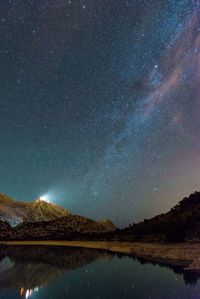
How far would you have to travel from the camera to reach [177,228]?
85438 millimetres

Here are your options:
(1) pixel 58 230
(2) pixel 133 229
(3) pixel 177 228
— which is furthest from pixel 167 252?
(1) pixel 58 230

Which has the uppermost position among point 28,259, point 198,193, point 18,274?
point 198,193

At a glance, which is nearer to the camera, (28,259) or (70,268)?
(70,268)

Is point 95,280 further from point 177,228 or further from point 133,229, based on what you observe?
point 133,229

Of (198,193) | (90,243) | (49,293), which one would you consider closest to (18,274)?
(49,293)

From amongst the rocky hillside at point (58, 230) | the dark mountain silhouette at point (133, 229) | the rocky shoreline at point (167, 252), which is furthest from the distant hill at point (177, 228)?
the rocky hillside at point (58, 230)

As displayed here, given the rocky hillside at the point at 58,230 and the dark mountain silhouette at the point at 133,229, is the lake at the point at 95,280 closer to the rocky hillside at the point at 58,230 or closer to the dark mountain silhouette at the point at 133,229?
the dark mountain silhouette at the point at 133,229

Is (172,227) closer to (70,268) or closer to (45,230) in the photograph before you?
(70,268)

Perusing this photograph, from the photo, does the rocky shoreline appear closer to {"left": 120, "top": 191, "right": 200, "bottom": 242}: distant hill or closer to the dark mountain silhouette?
{"left": 120, "top": 191, "right": 200, "bottom": 242}: distant hill

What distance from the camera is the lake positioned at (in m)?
38.0

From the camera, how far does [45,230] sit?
14550 cm

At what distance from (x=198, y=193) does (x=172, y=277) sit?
229 feet

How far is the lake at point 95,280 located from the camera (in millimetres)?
37975

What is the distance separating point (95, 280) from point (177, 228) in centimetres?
4199
